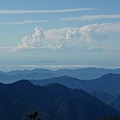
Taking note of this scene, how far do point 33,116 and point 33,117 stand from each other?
0.79 ft

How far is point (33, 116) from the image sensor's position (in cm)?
6775

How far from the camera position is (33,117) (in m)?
67.6

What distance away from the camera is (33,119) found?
67.4 metres

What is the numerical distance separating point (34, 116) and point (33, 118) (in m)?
0.40

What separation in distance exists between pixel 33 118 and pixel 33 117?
0.66ft

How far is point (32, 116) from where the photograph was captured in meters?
67.6

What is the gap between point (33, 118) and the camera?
222 feet

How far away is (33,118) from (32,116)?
0.40 metres

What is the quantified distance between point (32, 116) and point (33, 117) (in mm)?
259

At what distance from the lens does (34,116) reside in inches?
2665

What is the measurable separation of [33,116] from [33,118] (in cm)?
36

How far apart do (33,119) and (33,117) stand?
1.19ft
